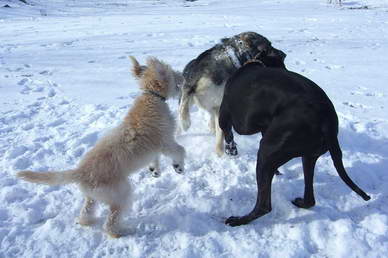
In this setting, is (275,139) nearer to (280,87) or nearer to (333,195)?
(280,87)

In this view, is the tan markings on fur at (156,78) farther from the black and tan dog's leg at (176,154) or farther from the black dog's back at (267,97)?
the black dog's back at (267,97)

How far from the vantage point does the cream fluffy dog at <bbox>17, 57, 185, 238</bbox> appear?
3086 mm

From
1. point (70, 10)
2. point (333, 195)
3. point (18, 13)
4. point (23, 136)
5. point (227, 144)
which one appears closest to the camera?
point (333, 195)

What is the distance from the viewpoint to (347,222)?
3.49 meters

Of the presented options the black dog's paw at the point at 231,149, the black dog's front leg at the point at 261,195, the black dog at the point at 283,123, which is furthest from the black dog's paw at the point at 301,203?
the black dog's paw at the point at 231,149

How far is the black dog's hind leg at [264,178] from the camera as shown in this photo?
326 cm

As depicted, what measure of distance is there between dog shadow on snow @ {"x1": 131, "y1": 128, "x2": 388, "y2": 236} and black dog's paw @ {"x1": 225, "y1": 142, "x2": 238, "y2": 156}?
0.30 m

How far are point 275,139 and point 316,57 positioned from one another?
21.6 feet

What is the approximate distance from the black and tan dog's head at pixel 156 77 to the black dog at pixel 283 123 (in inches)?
26.5

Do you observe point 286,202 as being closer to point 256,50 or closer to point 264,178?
point 264,178

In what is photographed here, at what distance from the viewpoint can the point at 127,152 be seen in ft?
10.8

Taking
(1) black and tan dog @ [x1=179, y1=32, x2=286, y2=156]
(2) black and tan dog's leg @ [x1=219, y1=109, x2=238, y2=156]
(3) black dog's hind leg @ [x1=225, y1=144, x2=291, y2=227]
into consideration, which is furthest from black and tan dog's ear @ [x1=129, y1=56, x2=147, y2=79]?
(3) black dog's hind leg @ [x1=225, y1=144, x2=291, y2=227]

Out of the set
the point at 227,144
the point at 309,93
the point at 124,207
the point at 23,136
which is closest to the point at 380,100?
the point at 227,144

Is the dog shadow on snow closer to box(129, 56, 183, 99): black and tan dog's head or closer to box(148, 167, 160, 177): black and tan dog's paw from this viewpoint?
box(148, 167, 160, 177): black and tan dog's paw
